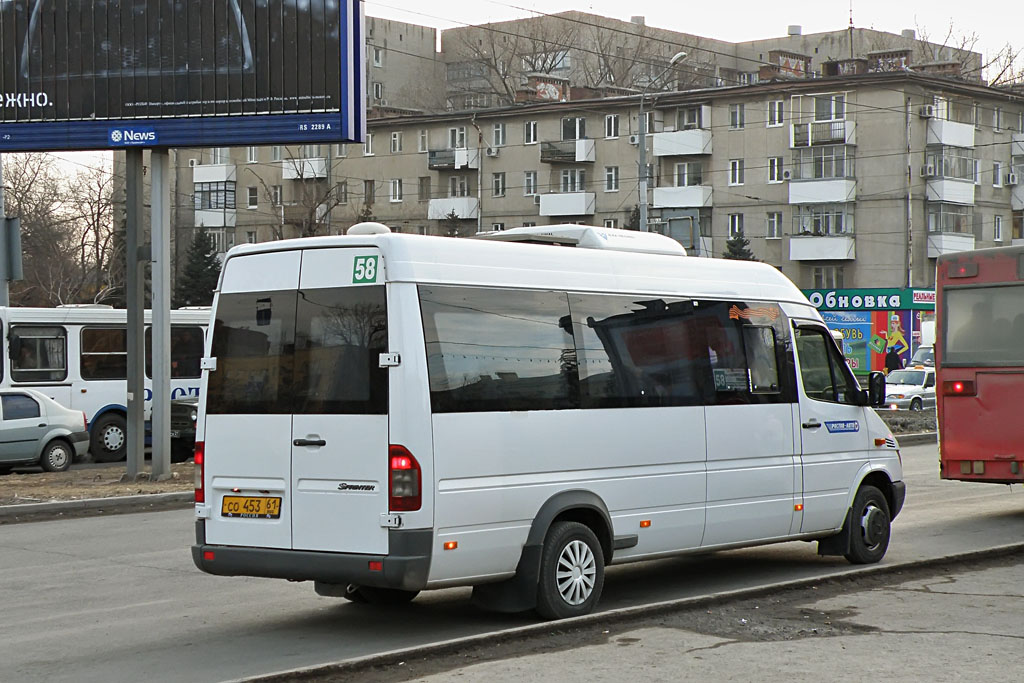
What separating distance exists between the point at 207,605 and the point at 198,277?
192 ft

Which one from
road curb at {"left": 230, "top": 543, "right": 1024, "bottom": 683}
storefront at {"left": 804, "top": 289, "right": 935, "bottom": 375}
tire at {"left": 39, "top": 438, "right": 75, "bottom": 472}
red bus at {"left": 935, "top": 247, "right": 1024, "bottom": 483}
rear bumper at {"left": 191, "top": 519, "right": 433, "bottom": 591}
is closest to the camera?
road curb at {"left": 230, "top": 543, "right": 1024, "bottom": 683}

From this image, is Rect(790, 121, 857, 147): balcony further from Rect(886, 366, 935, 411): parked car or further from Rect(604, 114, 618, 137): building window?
Rect(886, 366, 935, 411): parked car

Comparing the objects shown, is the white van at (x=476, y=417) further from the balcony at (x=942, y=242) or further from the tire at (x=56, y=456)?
the balcony at (x=942, y=242)

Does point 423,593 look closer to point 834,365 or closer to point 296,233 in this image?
point 834,365

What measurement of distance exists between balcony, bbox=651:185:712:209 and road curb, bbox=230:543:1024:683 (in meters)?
61.1

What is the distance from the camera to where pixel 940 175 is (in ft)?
220

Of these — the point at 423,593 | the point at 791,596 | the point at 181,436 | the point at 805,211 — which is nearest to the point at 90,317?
the point at 181,436

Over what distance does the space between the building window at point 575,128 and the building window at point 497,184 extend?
171 inches

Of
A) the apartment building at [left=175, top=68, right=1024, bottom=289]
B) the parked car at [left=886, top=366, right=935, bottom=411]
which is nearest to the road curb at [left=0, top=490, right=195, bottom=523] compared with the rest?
the parked car at [left=886, top=366, right=935, bottom=411]

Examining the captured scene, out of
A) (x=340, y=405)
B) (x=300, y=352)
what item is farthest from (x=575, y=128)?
(x=340, y=405)

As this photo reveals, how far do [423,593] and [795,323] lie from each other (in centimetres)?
366

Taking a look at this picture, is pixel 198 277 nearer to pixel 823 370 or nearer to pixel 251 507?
pixel 823 370

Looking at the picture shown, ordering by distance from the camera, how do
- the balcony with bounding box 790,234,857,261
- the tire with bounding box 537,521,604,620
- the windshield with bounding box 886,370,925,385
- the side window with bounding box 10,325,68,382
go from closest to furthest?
the tire with bounding box 537,521,604,620, the side window with bounding box 10,325,68,382, the windshield with bounding box 886,370,925,385, the balcony with bounding box 790,234,857,261

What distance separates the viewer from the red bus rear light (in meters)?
16.0
